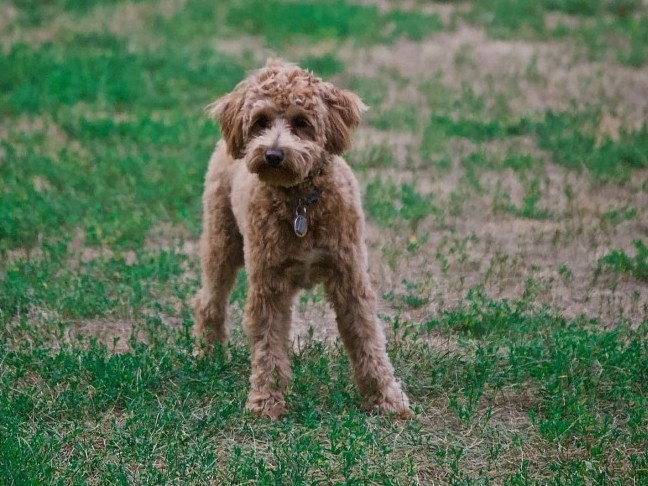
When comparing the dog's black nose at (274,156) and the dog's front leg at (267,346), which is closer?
the dog's black nose at (274,156)

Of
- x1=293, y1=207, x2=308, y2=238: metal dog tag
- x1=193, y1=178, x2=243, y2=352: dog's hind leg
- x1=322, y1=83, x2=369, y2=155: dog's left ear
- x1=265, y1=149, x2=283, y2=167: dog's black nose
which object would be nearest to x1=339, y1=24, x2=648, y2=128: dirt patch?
x1=193, y1=178, x2=243, y2=352: dog's hind leg

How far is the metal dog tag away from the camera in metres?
5.54

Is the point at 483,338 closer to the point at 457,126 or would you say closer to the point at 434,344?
the point at 434,344

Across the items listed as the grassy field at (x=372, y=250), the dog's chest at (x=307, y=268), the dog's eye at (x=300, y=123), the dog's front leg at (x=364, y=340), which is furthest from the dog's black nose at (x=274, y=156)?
the grassy field at (x=372, y=250)

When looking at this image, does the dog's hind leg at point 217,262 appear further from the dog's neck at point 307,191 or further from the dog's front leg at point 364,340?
the dog's front leg at point 364,340

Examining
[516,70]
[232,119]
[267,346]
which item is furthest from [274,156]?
[516,70]

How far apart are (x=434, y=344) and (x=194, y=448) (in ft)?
6.20

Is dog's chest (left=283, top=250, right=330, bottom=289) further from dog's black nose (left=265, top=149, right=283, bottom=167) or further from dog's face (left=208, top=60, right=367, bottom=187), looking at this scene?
dog's black nose (left=265, top=149, right=283, bottom=167)

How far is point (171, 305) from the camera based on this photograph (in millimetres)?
7234

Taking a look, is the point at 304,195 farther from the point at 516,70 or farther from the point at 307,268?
the point at 516,70

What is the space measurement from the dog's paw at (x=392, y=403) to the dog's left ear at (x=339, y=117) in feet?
4.28

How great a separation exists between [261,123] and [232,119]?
242 millimetres

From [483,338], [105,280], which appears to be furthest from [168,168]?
[483,338]

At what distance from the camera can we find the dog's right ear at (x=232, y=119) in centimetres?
566
